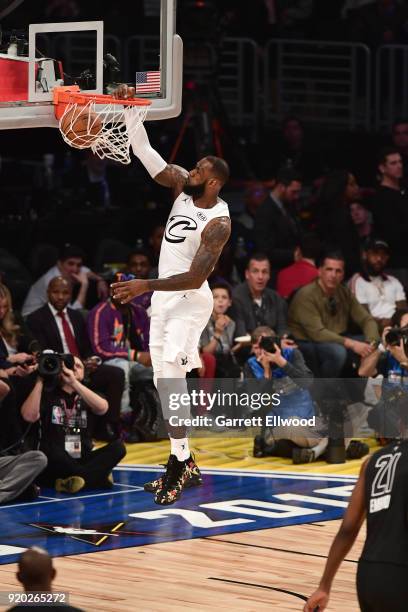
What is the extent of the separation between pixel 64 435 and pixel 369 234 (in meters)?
5.73

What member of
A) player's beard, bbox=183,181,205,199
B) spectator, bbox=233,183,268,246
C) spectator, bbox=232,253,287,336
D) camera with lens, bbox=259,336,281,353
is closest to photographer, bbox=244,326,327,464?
camera with lens, bbox=259,336,281,353

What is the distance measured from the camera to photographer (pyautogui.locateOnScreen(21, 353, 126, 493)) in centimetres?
1013

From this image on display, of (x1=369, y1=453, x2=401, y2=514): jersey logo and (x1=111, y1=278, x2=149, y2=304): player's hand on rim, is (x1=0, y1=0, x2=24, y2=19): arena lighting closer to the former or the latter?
(x1=111, y1=278, x2=149, y2=304): player's hand on rim

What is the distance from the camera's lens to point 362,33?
17.5m

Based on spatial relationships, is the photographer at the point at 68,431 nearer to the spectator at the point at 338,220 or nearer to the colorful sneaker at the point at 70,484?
the colorful sneaker at the point at 70,484

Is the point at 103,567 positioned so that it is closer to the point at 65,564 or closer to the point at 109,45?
the point at 65,564

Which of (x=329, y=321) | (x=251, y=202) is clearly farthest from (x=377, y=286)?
(x=251, y=202)

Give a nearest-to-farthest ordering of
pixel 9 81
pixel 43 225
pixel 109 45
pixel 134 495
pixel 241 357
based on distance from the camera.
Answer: pixel 9 81 → pixel 134 495 → pixel 241 357 → pixel 43 225 → pixel 109 45

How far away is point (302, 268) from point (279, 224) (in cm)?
61

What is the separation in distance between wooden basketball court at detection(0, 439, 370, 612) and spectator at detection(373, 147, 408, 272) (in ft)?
18.5

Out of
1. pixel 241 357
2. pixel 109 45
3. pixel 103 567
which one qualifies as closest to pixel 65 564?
pixel 103 567

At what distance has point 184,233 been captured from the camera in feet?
27.5

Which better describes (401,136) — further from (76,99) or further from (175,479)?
(76,99)

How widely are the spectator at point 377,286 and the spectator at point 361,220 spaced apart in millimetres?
1297
